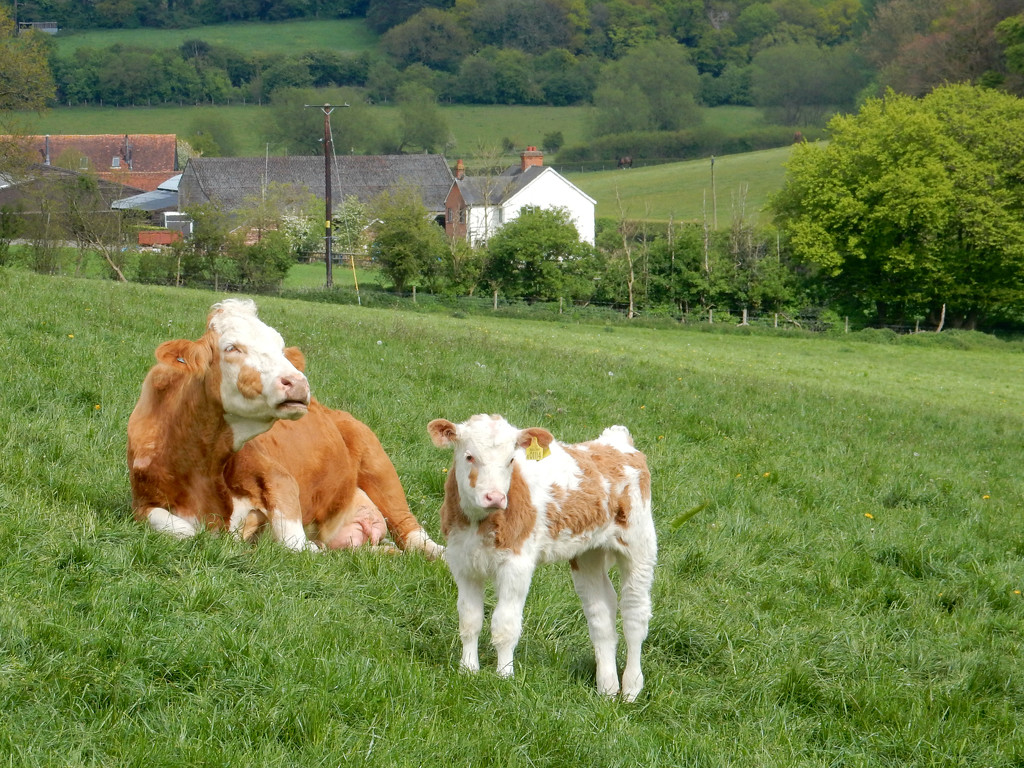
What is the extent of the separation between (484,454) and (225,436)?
2264mm

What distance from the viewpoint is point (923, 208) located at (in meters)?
58.0

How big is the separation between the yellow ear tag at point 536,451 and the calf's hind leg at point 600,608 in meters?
0.69

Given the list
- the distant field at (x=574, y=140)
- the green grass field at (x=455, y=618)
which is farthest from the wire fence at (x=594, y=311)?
the green grass field at (x=455, y=618)

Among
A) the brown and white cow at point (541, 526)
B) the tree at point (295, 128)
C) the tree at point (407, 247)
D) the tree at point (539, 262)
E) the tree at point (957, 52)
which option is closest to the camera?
the brown and white cow at point (541, 526)

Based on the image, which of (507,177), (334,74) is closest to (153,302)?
(507,177)

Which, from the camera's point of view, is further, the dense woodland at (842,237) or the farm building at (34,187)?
the dense woodland at (842,237)

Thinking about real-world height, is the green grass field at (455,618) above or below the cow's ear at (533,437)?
below

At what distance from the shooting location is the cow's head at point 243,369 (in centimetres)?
617

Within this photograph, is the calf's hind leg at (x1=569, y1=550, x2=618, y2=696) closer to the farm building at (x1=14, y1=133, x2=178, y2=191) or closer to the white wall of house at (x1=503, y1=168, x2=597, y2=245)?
the white wall of house at (x1=503, y1=168, x2=597, y2=245)

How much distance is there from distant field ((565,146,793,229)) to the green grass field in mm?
77221

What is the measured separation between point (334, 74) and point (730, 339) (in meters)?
146

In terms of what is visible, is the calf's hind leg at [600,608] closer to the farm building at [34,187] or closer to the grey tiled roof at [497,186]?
the farm building at [34,187]

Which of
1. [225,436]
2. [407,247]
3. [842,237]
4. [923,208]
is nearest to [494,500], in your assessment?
[225,436]

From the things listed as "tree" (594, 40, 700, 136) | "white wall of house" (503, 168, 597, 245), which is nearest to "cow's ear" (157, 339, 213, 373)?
"white wall of house" (503, 168, 597, 245)
